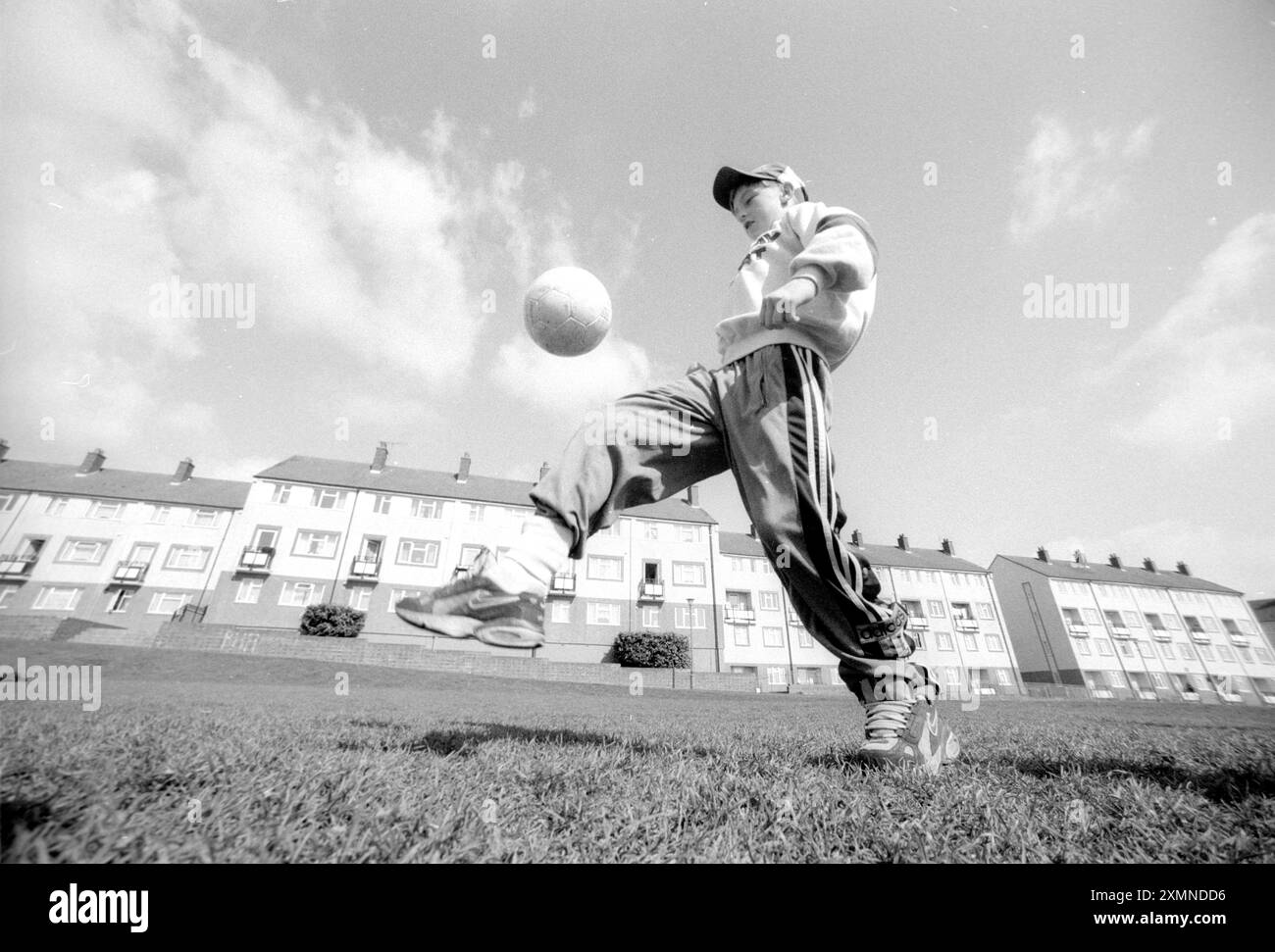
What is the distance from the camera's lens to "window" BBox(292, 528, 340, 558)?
38.8 metres

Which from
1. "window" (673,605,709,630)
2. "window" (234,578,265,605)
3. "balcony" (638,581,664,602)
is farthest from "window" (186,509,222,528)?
"window" (673,605,709,630)

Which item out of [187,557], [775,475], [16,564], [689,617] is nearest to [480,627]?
Result: [775,475]

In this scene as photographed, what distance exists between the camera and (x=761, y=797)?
198cm

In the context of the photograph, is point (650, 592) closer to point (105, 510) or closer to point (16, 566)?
point (105, 510)

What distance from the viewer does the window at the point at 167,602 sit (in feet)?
127

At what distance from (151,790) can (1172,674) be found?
7681cm

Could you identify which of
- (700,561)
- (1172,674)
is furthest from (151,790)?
(1172,674)

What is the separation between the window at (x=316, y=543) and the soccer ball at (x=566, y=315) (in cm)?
4127

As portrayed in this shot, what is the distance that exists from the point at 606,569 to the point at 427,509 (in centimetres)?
1442

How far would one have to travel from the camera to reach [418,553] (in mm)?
41000

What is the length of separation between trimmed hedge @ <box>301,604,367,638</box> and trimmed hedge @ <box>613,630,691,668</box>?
16.7m

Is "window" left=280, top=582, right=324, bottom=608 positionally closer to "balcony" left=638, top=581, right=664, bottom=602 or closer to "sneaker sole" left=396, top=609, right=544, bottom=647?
"balcony" left=638, top=581, right=664, bottom=602

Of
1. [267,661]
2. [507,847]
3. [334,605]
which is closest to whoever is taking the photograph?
[507,847]
